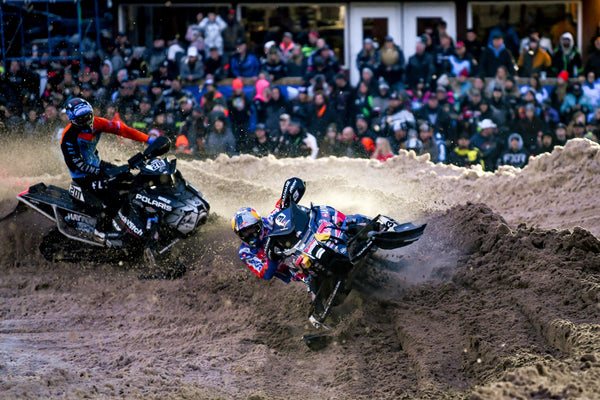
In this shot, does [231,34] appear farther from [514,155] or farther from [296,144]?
[514,155]

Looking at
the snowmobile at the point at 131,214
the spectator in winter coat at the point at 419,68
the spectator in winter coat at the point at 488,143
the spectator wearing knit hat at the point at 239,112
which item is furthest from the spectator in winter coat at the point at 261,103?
the snowmobile at the point at 131,214

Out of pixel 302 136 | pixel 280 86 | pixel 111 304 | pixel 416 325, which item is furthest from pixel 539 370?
pixel 280 86

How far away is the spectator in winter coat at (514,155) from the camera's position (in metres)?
13.9

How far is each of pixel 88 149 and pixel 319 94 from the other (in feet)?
19.9

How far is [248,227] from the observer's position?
7.62m

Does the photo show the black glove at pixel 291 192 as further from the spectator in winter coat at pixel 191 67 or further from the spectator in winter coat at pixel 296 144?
the spectator in winter coat at pixel 191 67

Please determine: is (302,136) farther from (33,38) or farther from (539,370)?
(539,370)

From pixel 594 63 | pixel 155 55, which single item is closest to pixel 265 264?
pixel 155 55

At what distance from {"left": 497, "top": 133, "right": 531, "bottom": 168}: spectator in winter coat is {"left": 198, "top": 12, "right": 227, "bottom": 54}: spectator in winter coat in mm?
6458

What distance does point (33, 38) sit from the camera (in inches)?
664

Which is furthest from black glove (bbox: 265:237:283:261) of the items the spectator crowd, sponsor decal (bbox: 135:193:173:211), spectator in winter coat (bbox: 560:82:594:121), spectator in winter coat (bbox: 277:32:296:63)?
spectator in winter coat (bbox: 560:82:594:121)

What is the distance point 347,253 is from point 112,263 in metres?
4.23

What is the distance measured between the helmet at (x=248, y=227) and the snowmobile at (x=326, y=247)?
0.75 ft

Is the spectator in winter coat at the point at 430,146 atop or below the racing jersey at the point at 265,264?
atop
